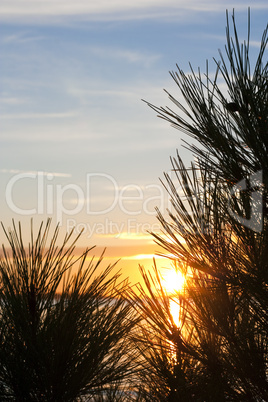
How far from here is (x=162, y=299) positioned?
361 cm

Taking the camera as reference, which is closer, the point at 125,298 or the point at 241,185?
the point at 241,185

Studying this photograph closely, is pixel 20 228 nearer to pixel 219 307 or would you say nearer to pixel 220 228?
pixel 220 228

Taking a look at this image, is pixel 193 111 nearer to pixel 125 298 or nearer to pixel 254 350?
pixel 125 298

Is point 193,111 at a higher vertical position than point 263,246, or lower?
higher

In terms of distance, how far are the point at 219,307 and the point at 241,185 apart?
42.4 inches

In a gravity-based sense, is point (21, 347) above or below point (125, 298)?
below

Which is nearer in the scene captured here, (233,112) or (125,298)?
(233,112)

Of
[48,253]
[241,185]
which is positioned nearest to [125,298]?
[48,253]

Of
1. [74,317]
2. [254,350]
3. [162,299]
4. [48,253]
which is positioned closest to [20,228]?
[48,253]

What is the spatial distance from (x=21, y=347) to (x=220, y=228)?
162 centimetres

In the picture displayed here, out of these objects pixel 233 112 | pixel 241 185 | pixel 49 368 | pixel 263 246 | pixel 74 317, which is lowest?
pixel 49 368

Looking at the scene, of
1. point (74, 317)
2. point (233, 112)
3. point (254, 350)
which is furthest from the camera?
point (254, 350)

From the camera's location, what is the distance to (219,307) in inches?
144

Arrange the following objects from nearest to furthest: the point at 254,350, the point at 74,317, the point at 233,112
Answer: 1. the point at 233,112
2. the point at 74,317
3. the point at 254,350
